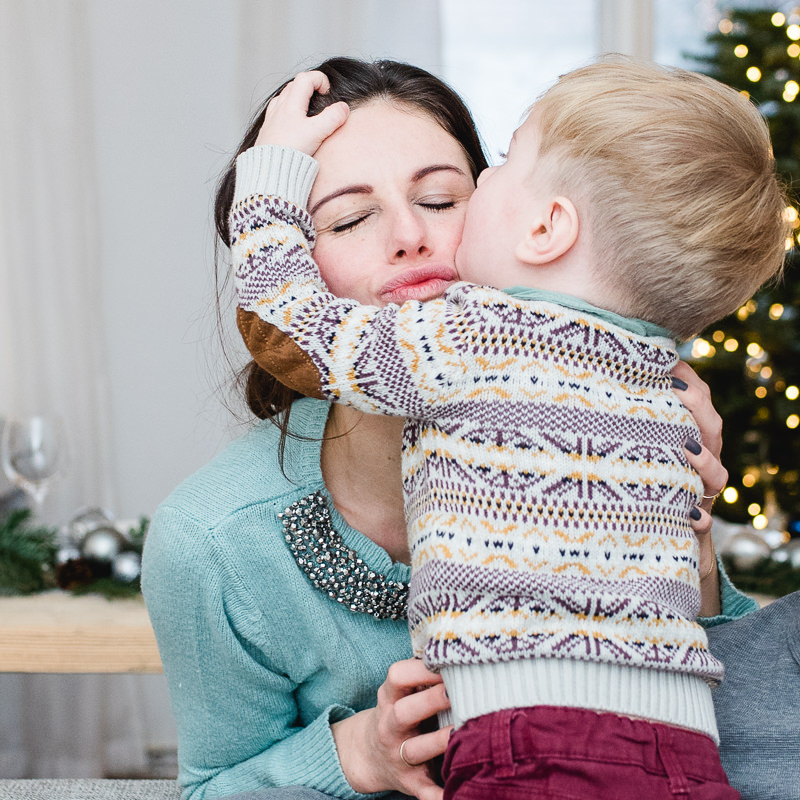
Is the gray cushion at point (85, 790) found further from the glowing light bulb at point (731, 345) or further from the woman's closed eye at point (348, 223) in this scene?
the glowing light bulb at point (731, 345)

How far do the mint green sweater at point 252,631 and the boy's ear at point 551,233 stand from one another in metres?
0.41

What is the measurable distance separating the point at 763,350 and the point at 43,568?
7.20 ft

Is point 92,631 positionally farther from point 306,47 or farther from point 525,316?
point 306,47

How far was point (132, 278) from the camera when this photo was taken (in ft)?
10.0

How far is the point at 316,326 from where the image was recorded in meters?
0.97

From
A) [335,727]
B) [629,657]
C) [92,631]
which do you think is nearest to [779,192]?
[629,657]

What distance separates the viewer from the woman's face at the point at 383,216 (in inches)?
45.6

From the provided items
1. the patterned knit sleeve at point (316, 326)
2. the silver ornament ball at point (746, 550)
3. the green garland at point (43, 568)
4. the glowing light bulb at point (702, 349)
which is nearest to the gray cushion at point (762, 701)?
the patterned knit sleeve at point (316, 326)

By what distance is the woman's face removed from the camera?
1157mm

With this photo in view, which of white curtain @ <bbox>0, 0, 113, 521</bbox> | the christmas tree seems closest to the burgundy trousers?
the christmas tree

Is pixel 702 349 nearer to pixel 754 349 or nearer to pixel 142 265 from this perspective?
pixel 754 349

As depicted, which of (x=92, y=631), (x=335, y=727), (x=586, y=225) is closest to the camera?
(x=586, y=225)

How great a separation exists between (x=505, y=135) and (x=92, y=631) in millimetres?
2300

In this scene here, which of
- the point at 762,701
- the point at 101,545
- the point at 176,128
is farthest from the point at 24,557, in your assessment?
the point at 762,701
